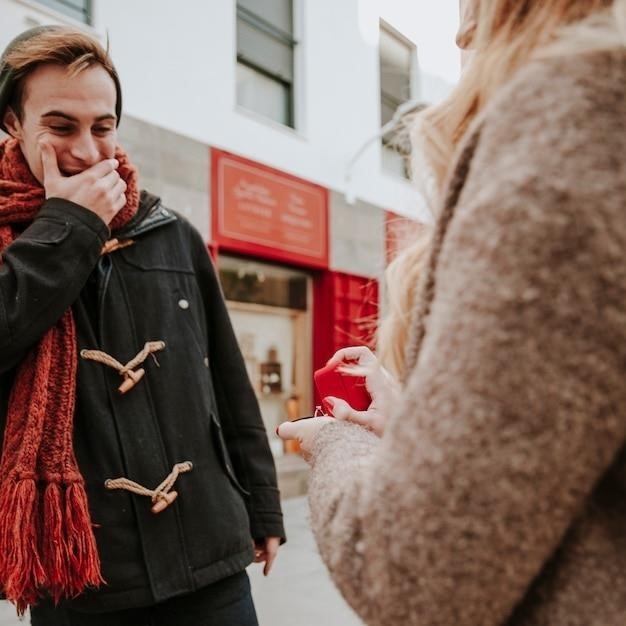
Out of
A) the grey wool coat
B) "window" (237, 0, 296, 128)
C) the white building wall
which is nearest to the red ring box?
the grey wool coat

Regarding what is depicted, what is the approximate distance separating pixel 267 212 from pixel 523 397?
7.31 meters

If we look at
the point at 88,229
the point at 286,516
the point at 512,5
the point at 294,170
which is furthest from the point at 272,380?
the point at 512,5

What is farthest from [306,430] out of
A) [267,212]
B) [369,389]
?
[267,212]

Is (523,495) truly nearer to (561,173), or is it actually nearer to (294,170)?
(561,173)

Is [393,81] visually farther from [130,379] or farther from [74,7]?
[130,379]

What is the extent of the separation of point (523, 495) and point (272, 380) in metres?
7.53

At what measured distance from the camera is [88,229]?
1.55 m

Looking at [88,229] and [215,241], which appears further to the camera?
[215,241]

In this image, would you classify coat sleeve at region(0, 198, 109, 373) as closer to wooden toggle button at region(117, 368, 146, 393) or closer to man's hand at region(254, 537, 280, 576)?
wooden toggle button at region(117, 368, 146, 393)

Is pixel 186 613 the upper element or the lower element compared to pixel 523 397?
lower

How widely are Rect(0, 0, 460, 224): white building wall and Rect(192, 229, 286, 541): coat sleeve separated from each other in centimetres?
297

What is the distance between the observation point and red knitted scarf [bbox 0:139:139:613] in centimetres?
137

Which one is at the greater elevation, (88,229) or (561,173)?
(88,229)

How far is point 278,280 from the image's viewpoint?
26.9 ft
